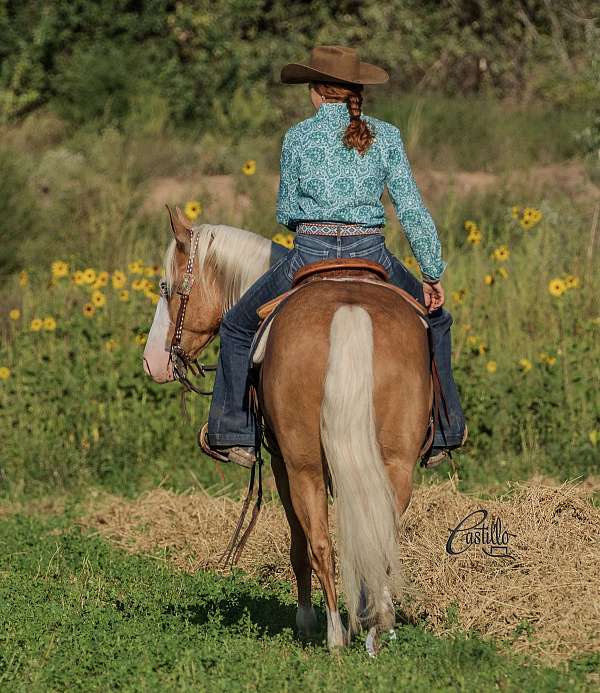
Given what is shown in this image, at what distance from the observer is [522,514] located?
723 cm

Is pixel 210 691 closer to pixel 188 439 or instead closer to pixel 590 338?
pixel 188 439

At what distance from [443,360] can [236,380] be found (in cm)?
98

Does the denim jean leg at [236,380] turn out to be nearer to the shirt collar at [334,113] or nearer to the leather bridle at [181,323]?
the leather bridle at [181,323]

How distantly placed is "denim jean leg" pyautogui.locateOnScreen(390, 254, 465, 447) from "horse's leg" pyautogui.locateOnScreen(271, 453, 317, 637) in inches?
30.2

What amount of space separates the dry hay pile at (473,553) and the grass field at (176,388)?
23 cm

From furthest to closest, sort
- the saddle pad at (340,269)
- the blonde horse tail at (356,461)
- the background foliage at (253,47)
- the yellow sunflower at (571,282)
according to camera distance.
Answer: the background foliage at (253,47), the yellow sunflower at (571,282), the saddle pad at (340,269), the blonde horse tail at (356,461)

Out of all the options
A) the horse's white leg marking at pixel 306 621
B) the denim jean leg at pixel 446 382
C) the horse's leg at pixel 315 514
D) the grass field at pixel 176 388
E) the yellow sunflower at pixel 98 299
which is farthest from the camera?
the yellow sunflower at pixel 98 299

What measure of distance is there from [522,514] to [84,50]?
48.3ft

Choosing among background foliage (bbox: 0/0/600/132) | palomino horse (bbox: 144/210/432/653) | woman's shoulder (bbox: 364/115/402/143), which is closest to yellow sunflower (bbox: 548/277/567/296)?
woman's shoulder (bbox: 364/115/402/143)

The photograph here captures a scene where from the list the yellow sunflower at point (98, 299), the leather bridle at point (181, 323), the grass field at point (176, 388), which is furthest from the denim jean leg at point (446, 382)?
the yellow sunflower at point (98, 299)

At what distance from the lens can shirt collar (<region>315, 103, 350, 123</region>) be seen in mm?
5957

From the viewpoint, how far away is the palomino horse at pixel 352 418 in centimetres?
516

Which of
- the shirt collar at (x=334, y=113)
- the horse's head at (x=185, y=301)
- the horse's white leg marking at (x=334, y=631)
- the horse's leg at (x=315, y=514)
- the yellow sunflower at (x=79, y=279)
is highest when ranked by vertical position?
the shirt collar at (x=334, y=113)

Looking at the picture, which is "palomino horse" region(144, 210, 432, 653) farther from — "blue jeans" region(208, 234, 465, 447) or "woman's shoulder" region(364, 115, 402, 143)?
"woman's shoulder" region(364, 115, 402, 143)
